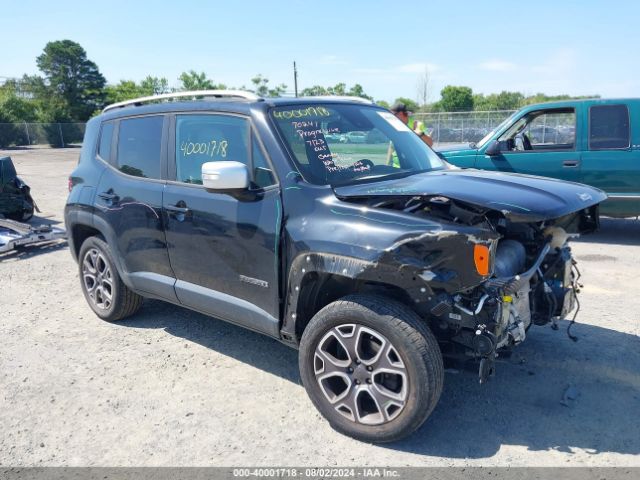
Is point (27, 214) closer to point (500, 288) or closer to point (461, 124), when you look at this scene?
point (500, 288)

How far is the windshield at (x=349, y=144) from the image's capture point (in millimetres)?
3521

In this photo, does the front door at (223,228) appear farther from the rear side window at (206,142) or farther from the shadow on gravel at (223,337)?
the shadow on gravel at (223,337)

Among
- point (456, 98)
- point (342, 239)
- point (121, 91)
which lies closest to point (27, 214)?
point (342, 239)

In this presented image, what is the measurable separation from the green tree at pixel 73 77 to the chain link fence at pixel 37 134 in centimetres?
2245

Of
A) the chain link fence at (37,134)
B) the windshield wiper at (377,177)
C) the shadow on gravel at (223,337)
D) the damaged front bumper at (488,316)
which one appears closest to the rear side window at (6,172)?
the shadow on gravel at (223,337)

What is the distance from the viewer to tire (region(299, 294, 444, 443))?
A: 2.87 meters

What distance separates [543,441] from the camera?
308 centimetres

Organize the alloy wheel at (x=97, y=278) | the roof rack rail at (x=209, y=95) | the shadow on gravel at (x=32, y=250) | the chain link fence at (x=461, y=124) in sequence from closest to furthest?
the roof rack rail at (x=209, y=95) < the alloy wheel at (x=97, y=278) < the shadow on gravel at (x=32, y=250) < the chain link fence at (x=461, y=124)

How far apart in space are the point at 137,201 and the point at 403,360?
2582mm

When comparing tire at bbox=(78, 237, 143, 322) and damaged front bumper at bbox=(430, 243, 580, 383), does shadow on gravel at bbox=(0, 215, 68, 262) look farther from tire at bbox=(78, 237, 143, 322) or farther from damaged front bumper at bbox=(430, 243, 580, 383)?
damaged front bumper at bbox=(430, 243, 580, 383)

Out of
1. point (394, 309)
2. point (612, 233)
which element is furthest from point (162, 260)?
point (612, 233)

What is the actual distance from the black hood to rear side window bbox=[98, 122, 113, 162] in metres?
2.57

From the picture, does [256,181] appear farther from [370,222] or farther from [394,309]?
[394,309]

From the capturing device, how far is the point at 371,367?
10.0 ft
